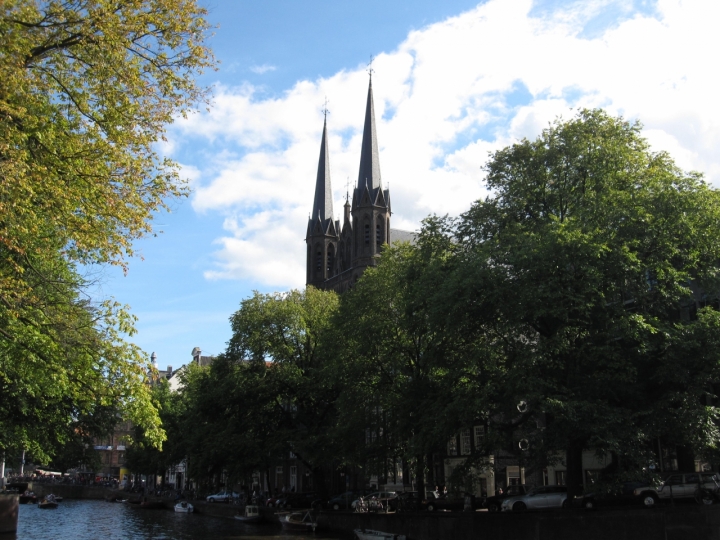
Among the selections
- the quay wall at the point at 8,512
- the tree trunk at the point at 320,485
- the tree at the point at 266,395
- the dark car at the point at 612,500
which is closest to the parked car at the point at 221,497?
the tree at the point at 266,395

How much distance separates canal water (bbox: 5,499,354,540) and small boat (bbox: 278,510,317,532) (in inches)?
26.8

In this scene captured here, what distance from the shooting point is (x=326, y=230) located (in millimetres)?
100812

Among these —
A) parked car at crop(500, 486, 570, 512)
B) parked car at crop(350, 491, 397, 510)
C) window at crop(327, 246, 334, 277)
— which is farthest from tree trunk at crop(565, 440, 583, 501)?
window at crop(327, 246, 334, 277)

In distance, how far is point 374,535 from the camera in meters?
38.9

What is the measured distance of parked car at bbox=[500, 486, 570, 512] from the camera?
37062mm

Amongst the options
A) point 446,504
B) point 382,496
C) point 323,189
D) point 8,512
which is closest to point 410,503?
point 446,504

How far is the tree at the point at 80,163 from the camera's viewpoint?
15.6 metres

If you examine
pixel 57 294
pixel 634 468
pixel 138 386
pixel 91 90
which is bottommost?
pixel 634 468

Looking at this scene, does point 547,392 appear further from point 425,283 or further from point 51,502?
point 51,502

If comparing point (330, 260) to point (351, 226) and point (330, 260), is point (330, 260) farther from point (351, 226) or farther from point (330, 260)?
point (351, 226)

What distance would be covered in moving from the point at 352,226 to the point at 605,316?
62.5m

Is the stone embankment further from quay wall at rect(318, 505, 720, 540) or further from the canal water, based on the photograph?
the canal water

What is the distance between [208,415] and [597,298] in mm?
35450

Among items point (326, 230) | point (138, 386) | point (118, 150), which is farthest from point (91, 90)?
point (326, 230)
